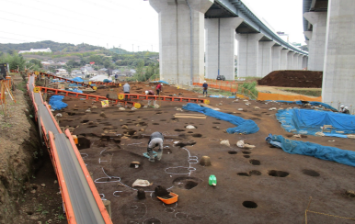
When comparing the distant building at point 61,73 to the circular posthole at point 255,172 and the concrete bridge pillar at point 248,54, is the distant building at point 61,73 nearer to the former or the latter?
the concrete bridge pillar at point 248,54

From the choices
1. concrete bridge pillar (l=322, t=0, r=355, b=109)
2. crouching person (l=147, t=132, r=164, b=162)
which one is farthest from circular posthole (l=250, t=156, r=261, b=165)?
concrete bridge pillar (l=322, t=0, r=355, b=109)

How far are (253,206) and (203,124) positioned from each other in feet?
30.3

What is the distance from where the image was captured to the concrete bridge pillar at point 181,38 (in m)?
36.7

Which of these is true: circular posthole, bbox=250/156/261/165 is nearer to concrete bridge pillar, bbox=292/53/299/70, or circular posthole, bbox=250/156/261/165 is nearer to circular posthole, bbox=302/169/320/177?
circular posthole, bbox=302/169/320/177

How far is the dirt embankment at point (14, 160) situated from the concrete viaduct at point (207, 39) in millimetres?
29475

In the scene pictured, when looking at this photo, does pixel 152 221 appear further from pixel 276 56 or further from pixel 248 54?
pixel 276 56

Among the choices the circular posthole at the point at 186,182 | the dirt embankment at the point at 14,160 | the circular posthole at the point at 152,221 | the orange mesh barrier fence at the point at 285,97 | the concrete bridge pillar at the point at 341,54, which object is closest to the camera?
the dirt embankment at the point at 14,160

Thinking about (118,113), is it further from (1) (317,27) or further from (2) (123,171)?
(1) (317,27)

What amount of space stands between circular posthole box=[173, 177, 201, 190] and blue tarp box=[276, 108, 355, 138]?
31.8 feet

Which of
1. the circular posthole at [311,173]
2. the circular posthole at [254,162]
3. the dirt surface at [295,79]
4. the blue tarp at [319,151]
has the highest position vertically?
the dirt surface at [295,79]

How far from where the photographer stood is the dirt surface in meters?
47.7

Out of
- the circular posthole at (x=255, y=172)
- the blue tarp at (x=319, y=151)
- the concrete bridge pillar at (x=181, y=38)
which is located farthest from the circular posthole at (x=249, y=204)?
the concrete bridge pillar at (x=181, y=38)

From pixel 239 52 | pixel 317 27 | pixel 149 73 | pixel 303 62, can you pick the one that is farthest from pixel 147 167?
pixel 303 62

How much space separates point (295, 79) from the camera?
51.0 meters
